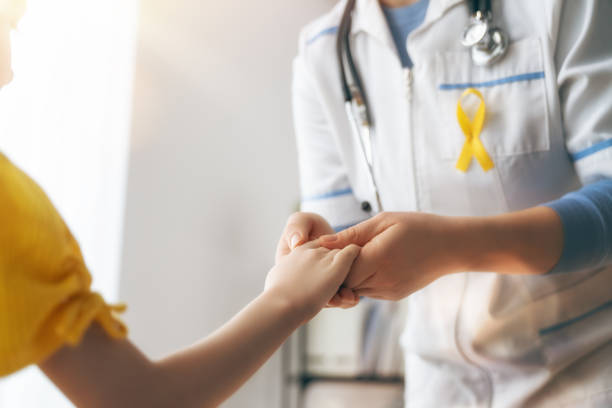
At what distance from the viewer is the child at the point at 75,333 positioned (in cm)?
42

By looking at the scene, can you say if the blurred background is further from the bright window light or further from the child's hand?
the child's hand

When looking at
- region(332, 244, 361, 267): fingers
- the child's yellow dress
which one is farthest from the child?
region(332, 244, 361, 267): fingers

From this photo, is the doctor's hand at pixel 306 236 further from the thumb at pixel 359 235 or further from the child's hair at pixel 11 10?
the child's hair at pixel 11 10

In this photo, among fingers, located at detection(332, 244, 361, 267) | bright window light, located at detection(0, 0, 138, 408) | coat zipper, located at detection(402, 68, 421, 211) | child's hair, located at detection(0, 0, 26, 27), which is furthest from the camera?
bright window light, located at detection(0, 0, 138, 408)

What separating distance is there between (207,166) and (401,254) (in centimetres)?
130

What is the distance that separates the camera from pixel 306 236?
79cm

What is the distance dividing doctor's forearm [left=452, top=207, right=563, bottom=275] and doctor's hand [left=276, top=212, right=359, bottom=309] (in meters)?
0.16

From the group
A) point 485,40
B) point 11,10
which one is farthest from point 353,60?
point 11,10

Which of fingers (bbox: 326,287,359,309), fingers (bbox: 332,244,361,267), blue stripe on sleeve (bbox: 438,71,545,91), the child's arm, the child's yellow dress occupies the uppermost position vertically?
blue stripe on sleeve (bbox: 438,71,545,91)

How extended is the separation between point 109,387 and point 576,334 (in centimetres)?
64

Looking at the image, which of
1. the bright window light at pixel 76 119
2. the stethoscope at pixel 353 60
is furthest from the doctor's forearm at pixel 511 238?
the bright window light at pixel 76 119

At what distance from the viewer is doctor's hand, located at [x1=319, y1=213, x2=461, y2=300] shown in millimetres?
679

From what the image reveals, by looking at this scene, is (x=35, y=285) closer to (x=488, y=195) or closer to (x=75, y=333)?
(x=75, y=333)

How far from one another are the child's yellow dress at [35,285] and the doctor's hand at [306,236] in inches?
12.3
